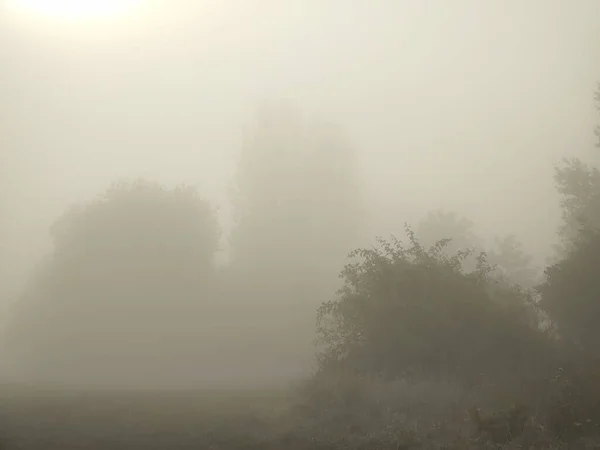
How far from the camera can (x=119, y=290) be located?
1570 inches

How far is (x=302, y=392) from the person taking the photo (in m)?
20.8

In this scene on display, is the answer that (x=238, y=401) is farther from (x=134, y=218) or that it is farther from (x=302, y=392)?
(x=134, y=218)

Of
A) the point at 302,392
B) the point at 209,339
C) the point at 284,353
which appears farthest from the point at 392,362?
the point at 209,339

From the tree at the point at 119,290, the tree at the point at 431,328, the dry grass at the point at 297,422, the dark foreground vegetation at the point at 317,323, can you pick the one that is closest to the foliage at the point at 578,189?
the dark foreground vegetation at the point at 317,323

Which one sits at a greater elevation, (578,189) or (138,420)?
(578,189)

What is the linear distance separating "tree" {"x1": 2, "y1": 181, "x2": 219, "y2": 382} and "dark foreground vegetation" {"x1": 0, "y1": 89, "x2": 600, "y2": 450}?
144 mm

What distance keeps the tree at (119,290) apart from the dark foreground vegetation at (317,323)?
0.47 feet

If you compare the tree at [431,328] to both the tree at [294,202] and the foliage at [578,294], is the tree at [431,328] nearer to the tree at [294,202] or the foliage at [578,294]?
the foliage at [578,294]

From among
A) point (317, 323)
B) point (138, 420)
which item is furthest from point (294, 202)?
point (138, 420)

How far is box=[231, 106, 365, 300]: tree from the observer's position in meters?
45.8

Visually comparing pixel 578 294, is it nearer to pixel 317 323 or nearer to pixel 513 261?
pixel 317 323

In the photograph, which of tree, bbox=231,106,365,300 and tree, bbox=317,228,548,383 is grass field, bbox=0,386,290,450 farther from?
tree, bbox=231,106,365,300

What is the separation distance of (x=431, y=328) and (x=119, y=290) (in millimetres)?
30448

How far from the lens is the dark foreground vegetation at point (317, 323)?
13594 mm
